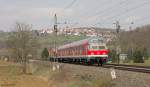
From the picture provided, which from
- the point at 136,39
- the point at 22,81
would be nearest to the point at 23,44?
the point at 22,81

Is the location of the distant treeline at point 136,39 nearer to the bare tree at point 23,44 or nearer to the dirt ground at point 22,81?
the bare tree at point 23,44

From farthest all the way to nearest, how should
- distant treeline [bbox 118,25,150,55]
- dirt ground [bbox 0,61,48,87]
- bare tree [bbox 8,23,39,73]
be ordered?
1. distant treeline [bbox 118,25,150,55]
2. bare tree [bbox 8,23,39,73]
3. dirt ground [bbox 0,61,48,87]

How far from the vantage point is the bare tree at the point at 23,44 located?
80.3 m

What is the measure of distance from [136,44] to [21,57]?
118 feet

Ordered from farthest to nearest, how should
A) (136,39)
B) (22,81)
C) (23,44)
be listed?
(136,39) → (23,44) → (22,81)

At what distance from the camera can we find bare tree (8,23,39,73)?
80.3 metres

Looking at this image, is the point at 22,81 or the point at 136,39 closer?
the point at 22,81

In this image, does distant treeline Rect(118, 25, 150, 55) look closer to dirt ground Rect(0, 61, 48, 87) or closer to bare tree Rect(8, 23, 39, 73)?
bare tree Rect(8, 23, 39, 73)

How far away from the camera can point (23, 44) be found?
8012 cm

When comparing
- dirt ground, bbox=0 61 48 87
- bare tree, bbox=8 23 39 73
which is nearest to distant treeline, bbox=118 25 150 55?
bare tree, bbox=8 23 39 73

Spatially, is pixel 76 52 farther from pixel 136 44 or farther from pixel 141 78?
pixel 136 44

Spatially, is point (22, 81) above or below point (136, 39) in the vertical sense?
below

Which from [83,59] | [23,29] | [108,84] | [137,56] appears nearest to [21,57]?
[23,29]

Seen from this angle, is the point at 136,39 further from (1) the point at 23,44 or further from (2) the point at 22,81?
(2) the point at 22,81
